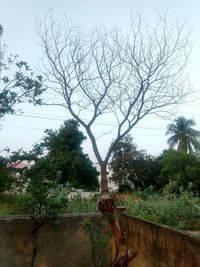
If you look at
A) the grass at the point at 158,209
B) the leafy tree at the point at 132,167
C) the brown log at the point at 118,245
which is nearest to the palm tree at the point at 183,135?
the leafy tree at the point at 132,167

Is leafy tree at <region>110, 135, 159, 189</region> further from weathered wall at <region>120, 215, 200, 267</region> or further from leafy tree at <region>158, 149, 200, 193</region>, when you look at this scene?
weathered wall at <region>120, 215, 200, 267</region>

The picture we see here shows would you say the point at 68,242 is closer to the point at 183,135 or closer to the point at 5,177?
the point at 5,177

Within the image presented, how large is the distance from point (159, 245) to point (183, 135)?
3597 cm

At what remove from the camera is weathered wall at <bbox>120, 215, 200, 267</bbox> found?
430 cm

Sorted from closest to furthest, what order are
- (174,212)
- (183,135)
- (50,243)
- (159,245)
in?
(159,245)
(50,243)
(174,212)
(183,135)

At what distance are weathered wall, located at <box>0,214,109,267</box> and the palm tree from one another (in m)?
33.6

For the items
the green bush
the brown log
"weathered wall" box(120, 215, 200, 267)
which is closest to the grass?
the green bush

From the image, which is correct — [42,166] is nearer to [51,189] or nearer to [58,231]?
[51,189]

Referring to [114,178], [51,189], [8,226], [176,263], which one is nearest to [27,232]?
[8,226]

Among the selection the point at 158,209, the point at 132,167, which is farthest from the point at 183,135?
the point at 158,209

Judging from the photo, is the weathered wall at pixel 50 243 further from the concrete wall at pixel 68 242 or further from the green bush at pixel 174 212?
the green bush at pixel 174 212

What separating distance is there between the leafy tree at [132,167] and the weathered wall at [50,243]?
28.2 meters

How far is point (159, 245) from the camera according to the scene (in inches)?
201

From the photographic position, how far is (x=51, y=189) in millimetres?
6012
